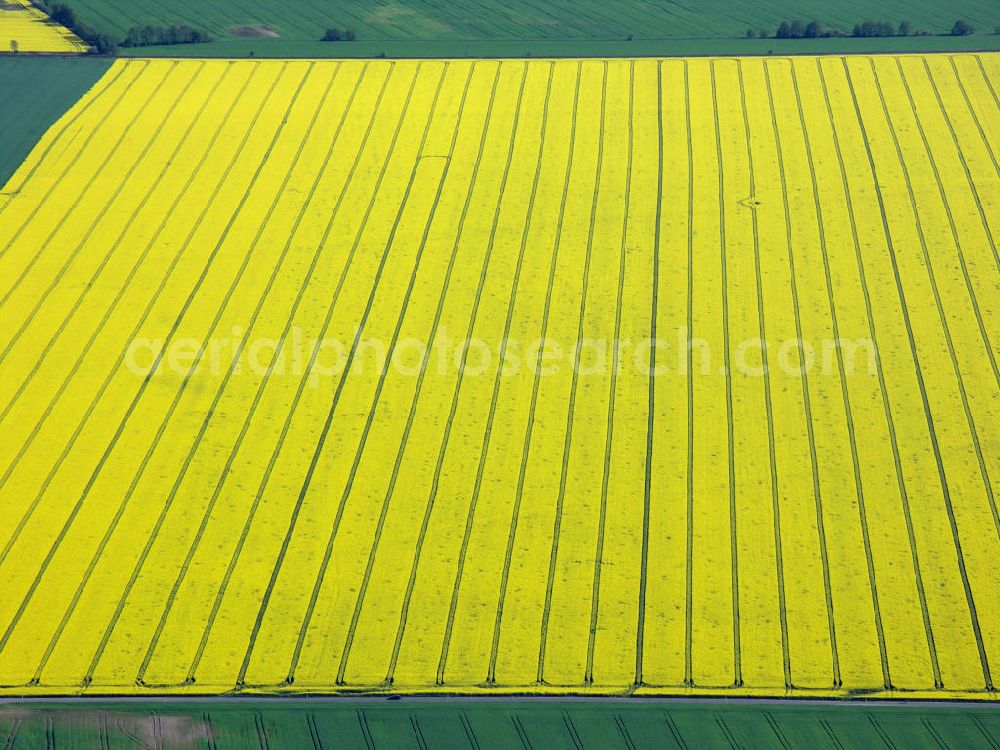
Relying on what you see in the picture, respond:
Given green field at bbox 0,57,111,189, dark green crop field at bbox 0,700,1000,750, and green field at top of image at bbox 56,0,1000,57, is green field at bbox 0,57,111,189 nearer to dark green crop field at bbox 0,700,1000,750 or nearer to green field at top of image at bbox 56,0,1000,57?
green field at top of image at bbox 56,0,1000,57

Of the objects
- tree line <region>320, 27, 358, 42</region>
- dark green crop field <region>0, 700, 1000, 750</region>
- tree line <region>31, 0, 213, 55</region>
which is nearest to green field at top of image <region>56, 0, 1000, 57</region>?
tree line <region>320, 27, 358, 42</region>

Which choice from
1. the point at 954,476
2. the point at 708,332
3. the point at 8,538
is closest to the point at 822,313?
the point at 708,332

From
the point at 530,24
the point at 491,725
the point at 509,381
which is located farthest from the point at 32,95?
the point at 491,725

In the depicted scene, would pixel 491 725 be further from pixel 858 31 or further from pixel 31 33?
pixel 31 33

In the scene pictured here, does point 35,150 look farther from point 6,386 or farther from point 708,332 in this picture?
point 708,332

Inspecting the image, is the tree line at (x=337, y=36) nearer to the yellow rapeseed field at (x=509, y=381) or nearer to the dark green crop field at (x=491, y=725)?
the yellow rapeseed field at (x=509, y=381)

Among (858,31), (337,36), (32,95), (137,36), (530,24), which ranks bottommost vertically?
(32,95)

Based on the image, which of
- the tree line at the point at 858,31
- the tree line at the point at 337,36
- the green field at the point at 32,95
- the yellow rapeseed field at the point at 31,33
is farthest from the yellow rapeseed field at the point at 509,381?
the yellow rapeseed field at the point at 31,33

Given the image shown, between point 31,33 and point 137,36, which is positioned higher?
point 137,36
